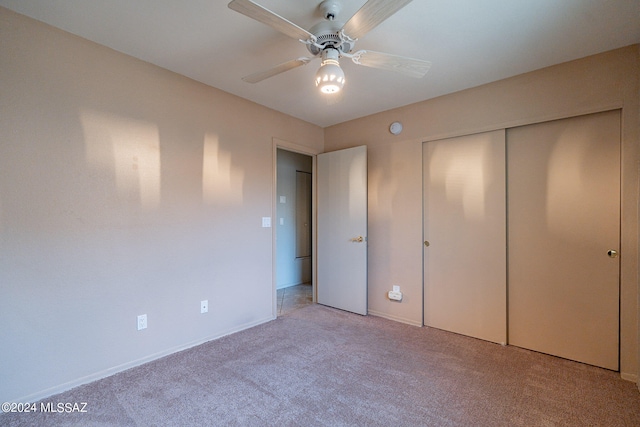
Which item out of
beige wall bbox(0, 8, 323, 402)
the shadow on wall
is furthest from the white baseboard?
the shadow on wall

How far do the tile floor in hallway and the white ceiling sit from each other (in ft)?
8.77

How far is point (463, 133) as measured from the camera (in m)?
2.86

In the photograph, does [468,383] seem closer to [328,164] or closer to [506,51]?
[506,51]

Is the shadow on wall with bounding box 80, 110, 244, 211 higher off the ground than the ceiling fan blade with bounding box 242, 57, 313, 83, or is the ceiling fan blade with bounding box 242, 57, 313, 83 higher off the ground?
the ceiling fan blade with bounding box 242, 57, 313, 83

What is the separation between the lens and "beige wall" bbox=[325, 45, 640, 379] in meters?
2.12

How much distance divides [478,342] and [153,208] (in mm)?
3190

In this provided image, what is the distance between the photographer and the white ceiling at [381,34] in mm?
1725

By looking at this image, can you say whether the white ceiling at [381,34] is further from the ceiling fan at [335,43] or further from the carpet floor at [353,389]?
the carpet floor at [353,389]

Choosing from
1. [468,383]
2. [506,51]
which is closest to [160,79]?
[506,51]

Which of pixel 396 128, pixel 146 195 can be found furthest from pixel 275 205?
pixel 396 128

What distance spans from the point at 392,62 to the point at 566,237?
2.06 meters

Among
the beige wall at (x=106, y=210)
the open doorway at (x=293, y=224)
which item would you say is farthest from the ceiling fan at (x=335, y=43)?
the open doorway at (x=293, y=224)

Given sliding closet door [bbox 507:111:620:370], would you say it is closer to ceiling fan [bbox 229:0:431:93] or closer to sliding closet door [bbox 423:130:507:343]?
sliding closet door [bbox 423:130:507:343]

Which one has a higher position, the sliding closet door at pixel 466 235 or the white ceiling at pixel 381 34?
the white ceiling at pixel 381 34
